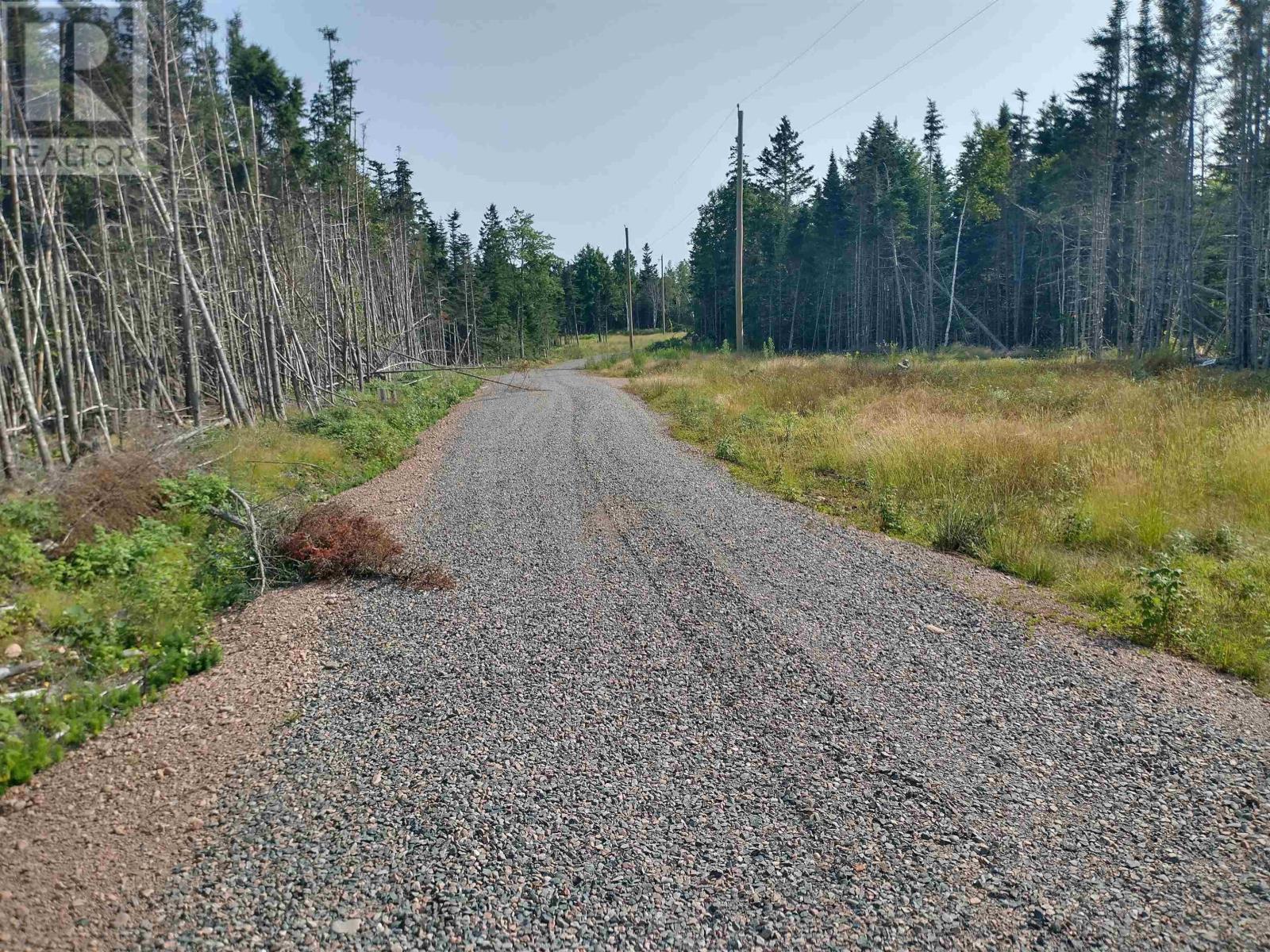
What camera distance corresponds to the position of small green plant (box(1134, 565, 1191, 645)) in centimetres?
567

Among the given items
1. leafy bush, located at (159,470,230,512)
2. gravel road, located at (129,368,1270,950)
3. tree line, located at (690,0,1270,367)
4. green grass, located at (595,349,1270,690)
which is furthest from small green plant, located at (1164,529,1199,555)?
tree line, located at (690,0,1270,367)

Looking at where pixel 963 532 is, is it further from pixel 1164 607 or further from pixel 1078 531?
pixel 1164 607

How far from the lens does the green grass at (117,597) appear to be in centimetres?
483

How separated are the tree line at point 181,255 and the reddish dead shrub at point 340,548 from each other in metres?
3.85

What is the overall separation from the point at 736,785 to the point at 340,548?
5012 mm

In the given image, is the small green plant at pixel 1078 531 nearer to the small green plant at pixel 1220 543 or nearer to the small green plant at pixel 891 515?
the small green plant at pixel 1220 543

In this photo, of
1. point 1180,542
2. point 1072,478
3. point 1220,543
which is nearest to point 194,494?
point 1180,542

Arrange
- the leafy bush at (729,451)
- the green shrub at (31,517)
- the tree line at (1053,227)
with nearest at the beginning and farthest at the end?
the green shrub at (31,517) < the leafy bush at (729,451) < the tree line at (1053,227)

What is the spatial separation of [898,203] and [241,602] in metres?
48.4

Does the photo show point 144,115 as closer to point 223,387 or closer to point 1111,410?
point 223,387

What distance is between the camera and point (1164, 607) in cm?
577

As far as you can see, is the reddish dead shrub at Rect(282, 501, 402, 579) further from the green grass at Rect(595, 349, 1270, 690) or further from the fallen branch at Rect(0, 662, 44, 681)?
the green grass at Rect(595, 349, 1270, 690)

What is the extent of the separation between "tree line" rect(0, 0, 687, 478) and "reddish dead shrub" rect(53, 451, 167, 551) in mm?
924

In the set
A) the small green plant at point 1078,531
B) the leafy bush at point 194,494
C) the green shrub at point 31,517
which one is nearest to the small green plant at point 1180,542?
the small green plant at point 1078,531
